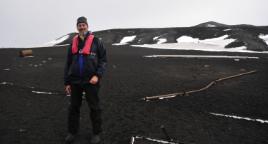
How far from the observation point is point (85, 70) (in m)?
6.45

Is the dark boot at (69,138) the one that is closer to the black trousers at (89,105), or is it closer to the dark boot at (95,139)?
the black trousers at (89,105)

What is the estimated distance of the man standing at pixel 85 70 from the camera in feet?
21.2

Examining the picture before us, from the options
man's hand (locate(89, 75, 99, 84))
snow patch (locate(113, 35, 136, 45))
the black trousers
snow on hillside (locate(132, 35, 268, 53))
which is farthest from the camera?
snow patch (locate(113, 35, 136, 45))

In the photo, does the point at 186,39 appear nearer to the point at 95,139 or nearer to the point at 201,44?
the point at 201,44

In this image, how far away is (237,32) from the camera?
112 ft

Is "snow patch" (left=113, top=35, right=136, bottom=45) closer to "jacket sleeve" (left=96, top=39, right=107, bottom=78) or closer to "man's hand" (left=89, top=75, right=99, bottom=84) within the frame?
"jacket sleeve" (left=96, top=39, right=107, bottom=78)

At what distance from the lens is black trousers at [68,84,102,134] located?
6.54m

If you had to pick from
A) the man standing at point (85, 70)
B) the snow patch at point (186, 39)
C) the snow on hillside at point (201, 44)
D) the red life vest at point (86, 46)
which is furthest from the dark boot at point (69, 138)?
the snow patch at point (186, 39)

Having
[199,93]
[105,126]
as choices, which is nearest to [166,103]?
[199,93]

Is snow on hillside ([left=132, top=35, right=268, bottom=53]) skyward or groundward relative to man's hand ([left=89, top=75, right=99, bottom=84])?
groundward

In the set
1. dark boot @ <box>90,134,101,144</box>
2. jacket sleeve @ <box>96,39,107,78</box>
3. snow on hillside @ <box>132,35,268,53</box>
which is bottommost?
snow on hillside @ <box>132,35,268,53</box>

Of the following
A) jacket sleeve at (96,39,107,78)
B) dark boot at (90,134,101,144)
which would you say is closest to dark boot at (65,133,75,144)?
dark boot at (90,134,101,144)

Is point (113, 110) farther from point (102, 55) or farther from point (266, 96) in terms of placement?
point (266, 96)

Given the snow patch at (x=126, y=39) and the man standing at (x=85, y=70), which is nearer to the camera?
the man standing at (x=85, y=70)
